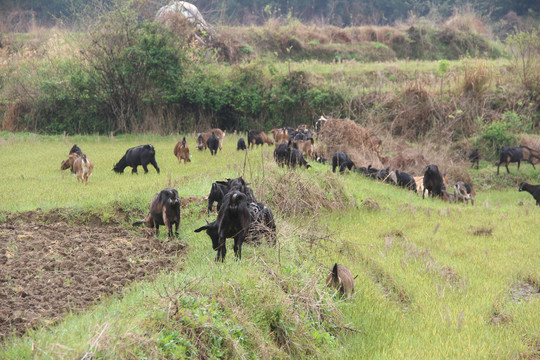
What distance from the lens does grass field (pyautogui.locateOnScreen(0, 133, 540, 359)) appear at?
4.91 m

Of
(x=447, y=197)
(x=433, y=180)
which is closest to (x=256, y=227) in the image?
(x=433, y=180)

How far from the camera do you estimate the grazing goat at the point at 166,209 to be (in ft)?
28.3

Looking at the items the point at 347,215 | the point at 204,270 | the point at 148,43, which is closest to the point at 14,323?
the point at 204,270

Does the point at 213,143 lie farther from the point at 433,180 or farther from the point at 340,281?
the point at 340,281

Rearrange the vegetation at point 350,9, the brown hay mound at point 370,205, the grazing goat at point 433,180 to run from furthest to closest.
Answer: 1. the vegetation at point 350,9
2. the grazing goat at point 433,180
3. the brown hay mound at point 370,205

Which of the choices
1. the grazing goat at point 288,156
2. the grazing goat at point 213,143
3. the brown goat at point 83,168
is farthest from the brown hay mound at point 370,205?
the grazing goat at point 213,143

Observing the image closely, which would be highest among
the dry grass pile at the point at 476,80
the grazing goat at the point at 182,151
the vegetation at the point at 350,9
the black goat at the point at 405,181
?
the vegetation at the point at 350,9

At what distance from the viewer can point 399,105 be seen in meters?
25.7

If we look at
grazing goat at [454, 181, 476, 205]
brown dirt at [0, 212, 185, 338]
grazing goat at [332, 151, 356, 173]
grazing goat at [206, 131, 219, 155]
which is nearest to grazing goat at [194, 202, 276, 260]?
brown dirt at [0, 212, 185, 338]

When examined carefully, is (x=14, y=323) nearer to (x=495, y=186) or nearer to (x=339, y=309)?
(x=339, y=309)

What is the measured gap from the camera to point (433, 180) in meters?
15.1

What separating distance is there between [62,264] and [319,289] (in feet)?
11.8

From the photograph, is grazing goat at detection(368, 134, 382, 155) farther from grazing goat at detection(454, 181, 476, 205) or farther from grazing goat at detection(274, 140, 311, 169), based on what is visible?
grazing goat at detection(274, 140, 311, 169)

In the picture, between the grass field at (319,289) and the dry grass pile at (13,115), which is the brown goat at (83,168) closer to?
the grass field at (319,289)
